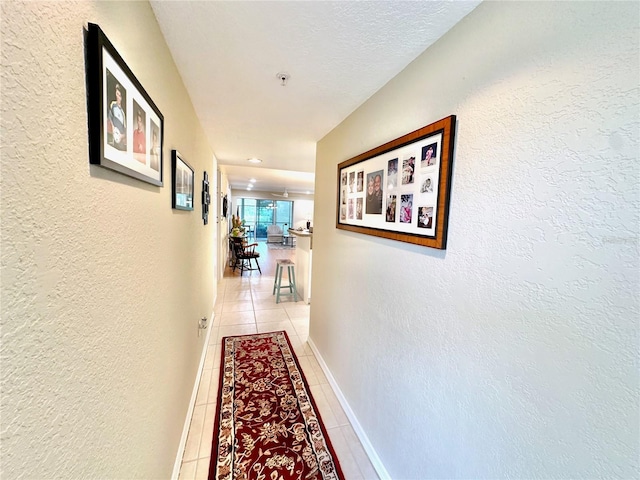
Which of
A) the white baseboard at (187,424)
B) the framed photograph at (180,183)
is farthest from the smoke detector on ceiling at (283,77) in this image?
the white baseboard at (187,424)

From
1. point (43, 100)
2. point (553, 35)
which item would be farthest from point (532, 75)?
point (43, 100)

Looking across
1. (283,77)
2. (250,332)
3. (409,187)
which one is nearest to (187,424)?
(250,332)

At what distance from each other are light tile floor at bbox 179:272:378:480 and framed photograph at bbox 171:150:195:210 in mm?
1489

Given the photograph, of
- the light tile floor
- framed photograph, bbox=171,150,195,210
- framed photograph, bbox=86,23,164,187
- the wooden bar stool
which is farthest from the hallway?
framed photograph, bbox=86,23,164,187

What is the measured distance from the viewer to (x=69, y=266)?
1.77 ft

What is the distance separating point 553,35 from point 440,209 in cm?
58

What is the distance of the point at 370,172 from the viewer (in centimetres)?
162

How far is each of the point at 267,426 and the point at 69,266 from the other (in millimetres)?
1764

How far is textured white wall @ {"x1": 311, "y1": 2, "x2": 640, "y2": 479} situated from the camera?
1.99ft

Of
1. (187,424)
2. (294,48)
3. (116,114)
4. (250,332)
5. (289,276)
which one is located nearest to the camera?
(116,114)

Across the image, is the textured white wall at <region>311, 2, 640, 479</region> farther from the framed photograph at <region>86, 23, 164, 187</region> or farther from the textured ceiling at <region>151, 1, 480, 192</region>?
the framed photograph at <region>86, 23, 164, 187</region>

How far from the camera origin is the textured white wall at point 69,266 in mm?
397

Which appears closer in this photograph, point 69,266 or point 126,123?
point 69,266

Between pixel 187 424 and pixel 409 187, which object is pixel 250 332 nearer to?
pixel 187 424
